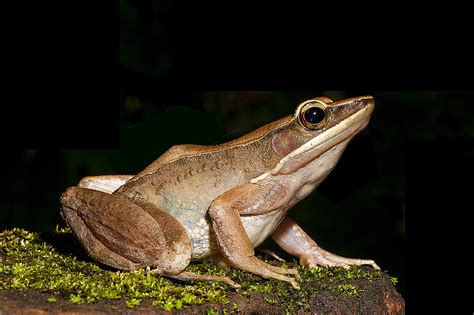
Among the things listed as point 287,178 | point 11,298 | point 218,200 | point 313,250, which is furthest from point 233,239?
point 11,298

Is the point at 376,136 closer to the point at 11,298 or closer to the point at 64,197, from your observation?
the point at 64,197

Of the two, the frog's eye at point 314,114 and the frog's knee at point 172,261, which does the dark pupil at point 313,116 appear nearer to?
the frog's eye at point 314,114

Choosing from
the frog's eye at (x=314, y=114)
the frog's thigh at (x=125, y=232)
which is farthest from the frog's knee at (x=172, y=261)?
the frog's eye at (x=314, y=114)

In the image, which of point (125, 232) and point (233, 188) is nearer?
point (125, 232)

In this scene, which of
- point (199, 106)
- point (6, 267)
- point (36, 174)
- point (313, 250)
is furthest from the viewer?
point (199, 106)

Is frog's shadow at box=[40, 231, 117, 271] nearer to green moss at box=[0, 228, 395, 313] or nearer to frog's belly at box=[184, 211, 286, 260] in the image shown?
green moss at box=[0, 228, 395, 313]

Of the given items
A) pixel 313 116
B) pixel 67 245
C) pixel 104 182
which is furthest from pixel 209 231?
pixel 67 245

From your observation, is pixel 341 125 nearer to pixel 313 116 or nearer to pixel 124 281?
pixel 313 116

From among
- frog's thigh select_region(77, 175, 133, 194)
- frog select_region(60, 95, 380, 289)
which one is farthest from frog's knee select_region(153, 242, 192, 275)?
frog's thigh select_region(77, 175, 133, 194)
